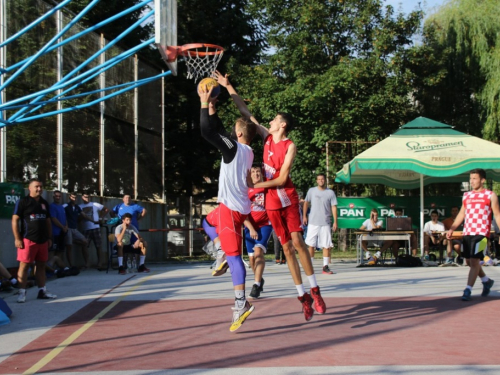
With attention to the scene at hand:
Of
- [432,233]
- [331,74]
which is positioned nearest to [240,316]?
[432,233]

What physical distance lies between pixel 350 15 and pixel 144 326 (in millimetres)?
24520

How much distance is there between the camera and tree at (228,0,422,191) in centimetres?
2912

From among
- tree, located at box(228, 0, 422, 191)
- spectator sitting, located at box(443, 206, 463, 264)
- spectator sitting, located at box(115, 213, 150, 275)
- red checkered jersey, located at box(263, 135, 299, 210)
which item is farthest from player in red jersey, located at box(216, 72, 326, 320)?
tree, located at box(228, 0, 422, 191)

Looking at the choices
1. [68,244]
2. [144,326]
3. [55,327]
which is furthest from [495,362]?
[68,244]

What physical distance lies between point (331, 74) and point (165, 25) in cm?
1954

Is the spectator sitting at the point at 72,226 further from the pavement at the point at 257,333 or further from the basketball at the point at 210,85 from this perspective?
the basketball at the point at 210,85

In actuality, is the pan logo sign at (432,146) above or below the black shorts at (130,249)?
above

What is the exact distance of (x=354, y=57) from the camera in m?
30.8

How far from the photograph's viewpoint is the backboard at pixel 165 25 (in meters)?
10.1

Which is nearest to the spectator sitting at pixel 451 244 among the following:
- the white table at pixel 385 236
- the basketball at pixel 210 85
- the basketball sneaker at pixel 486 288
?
the white table at pixel 385 236

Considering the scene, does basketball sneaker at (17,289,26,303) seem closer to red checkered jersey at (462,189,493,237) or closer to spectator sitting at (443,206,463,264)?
red checkered jersey at (462,189,493,237)

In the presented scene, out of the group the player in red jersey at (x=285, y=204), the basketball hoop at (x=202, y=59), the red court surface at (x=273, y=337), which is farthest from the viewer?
the basketball hoop at (x=202, y=59)

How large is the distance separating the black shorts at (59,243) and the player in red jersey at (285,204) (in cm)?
927

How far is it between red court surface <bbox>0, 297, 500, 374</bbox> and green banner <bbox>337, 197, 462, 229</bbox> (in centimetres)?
1137
